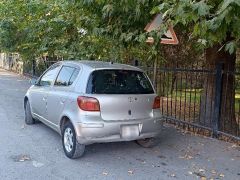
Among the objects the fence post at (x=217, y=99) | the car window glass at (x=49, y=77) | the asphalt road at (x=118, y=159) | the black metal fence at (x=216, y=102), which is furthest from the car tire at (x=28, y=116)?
the fence post at (x=217, y=99)

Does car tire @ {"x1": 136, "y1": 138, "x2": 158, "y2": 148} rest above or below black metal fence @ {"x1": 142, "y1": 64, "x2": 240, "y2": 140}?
below

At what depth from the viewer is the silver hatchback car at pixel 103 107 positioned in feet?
19.2

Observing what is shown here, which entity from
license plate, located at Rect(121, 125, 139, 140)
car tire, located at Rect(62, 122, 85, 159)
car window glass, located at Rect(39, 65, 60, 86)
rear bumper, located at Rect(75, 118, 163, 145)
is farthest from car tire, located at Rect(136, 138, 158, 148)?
car window glass, located at Rect(39, 65, 60, 86)

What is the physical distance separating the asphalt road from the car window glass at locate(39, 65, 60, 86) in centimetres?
107

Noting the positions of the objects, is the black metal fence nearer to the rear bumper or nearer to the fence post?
the fence post

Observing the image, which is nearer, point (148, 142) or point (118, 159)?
point (118, 159)

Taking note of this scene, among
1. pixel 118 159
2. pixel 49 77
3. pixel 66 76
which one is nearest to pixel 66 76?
pixel 66 76

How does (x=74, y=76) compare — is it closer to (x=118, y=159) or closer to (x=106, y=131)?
(x=106, y=131)

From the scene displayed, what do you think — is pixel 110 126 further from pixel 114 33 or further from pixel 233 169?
pixel 114 33

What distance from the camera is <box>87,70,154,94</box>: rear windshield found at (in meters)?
6.03

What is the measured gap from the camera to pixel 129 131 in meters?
6.09

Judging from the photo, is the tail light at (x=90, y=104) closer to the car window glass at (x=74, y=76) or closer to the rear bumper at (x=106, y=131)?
the rear bumper at (x=106, y=131)

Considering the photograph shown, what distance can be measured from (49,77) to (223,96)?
3.73 m

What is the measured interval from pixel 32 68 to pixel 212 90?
15.7 meters
